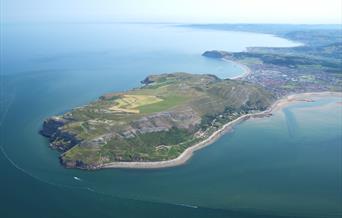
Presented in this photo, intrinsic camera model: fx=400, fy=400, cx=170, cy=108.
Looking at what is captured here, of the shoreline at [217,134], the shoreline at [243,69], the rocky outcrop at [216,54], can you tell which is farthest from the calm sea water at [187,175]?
the rocky outcrop at [216,54]

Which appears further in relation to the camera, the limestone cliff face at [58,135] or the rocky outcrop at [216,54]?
the rocky outcrop at [216,54]

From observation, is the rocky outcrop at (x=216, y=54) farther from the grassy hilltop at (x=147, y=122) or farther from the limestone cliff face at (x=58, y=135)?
the limestone cliff face at (x=58, y=135)

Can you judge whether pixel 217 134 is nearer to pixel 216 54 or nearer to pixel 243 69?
pixel 243 69

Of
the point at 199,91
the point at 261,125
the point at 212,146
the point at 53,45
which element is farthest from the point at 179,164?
the point at 53,45

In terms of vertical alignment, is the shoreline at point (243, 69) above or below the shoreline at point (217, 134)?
above

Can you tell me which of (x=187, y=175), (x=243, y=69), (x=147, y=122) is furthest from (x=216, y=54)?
(x=187, y=175)

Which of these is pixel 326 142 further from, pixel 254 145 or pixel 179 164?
pixel 179 164

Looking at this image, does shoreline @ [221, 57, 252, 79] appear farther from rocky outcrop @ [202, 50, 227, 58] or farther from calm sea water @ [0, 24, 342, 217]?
calm sea water @ [0, 24, 342, 217]

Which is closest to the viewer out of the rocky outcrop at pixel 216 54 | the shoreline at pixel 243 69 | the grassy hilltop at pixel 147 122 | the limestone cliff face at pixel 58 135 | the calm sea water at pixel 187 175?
the calm sea water at pixel 187 175
